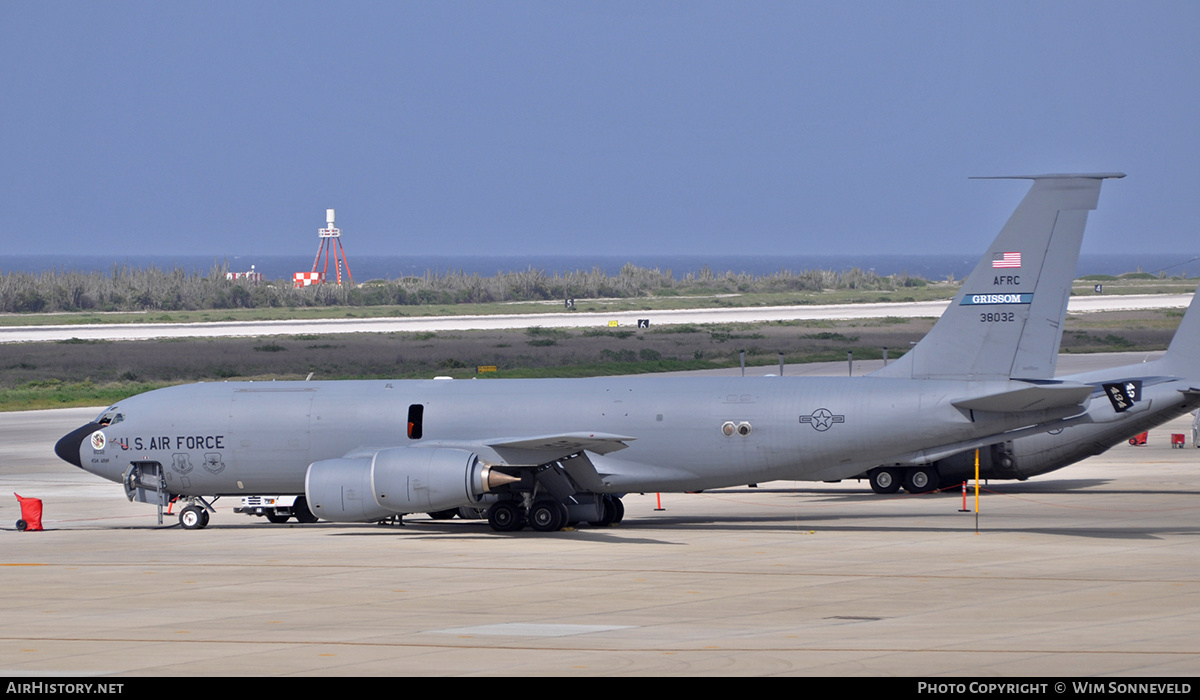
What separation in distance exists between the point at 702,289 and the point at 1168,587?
172000mm

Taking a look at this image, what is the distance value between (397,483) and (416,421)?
2.30 metres

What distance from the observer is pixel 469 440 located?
96.7 feet

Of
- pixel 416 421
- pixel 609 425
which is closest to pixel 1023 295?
pixel 609 425

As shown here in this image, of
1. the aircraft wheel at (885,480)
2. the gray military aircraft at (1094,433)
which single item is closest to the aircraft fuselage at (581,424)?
the gray military aircraft at (1094,433)

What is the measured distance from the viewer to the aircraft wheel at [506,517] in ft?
96.0

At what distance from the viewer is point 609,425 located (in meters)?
29.2

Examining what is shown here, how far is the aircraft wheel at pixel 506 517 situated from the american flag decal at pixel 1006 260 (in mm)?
11380

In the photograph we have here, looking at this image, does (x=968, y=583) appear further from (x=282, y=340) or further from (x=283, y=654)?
(x=282, y=340)

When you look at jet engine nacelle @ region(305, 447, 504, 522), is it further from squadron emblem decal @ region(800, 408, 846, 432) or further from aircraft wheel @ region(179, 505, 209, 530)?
squadron emblem decal @ region(800, 408, 846, 432)

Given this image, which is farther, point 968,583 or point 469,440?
point 469,440

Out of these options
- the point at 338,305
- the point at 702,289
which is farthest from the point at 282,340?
the point at 702,289

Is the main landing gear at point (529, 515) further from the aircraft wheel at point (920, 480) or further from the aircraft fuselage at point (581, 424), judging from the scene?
the aircraft wheel at point (920, 480)

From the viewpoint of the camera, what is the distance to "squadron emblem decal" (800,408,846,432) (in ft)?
91.1

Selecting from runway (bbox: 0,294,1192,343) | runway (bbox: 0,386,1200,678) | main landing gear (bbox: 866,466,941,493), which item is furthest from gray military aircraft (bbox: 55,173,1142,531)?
runway (bbox: 0,294,1192,343)
